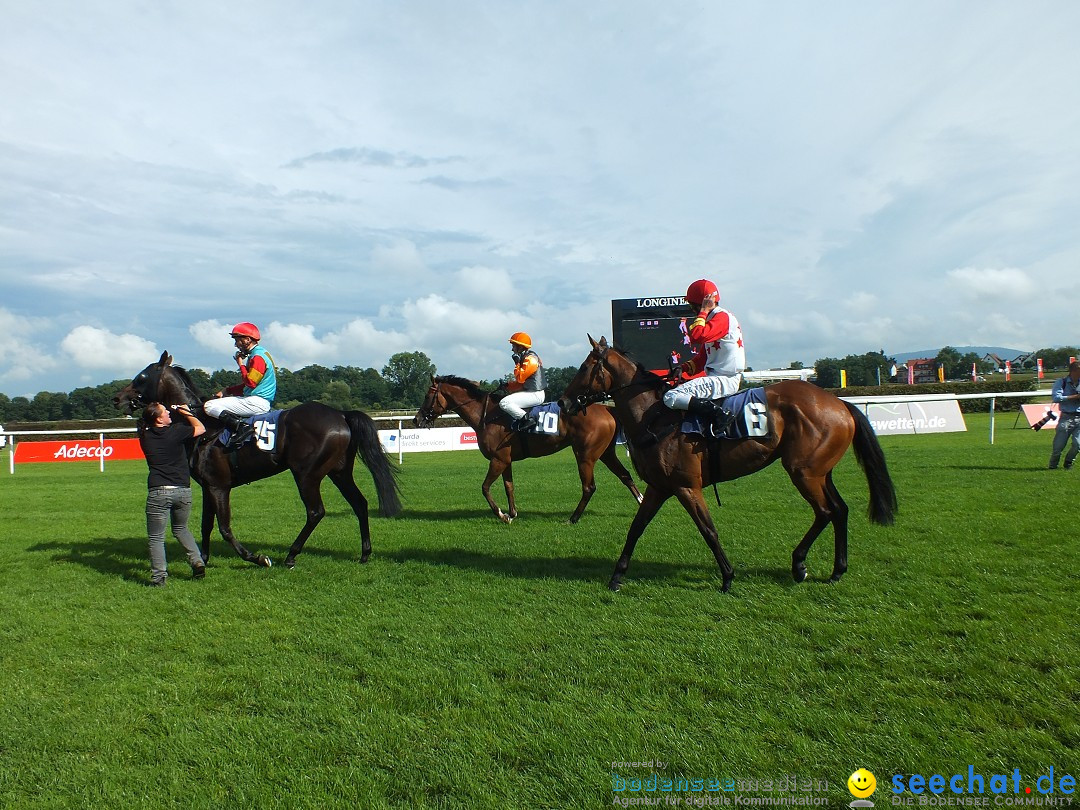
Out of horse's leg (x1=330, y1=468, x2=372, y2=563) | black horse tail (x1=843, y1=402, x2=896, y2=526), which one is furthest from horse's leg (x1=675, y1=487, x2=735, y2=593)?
horse's leg (x1=330, y1=468, x2=372, y2=563)

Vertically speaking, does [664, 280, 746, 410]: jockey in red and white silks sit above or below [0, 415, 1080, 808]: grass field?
above

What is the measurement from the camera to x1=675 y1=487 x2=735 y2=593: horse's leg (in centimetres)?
512

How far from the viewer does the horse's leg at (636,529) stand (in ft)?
17.4

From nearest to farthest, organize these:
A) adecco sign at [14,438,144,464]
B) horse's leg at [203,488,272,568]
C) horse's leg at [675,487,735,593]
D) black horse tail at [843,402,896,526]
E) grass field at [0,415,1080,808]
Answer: grass field at [0,415,1080,808]
horse's leg at [675,487,735,593]
black horse tail at [843,402,896,526]
horse's leg at [203,488,272,568]
adecco sign at [14,438,144,464]

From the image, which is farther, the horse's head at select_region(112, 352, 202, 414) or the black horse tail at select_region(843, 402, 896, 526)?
the horse's head at select_region(112, 352, 202, 414)

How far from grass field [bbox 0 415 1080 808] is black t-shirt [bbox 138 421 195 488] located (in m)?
0.98

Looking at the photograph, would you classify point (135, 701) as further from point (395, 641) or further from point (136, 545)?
point (136, 545)

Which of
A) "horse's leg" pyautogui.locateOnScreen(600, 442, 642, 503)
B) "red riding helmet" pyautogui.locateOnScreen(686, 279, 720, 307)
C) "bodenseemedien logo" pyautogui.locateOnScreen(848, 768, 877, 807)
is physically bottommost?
"bodenseemedien logo" pyautogui.locateOnScreen(848, 768, 877, 807)

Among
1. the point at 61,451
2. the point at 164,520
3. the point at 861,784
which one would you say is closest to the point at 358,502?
the point at 164,520

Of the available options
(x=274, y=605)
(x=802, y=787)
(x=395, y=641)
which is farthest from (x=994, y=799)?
(x=274, y=605)

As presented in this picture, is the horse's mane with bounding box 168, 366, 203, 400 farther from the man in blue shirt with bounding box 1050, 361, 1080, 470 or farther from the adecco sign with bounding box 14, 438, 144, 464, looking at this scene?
the adecco sign with bounding box 14, 438, 144, 464

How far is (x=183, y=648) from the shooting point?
14.0 ft

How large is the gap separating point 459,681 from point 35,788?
187cm

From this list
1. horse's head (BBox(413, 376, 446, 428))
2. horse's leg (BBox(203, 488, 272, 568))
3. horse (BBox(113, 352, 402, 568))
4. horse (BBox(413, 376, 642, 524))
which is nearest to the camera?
horse's leg (BBox(203, 488, 272, 568))
